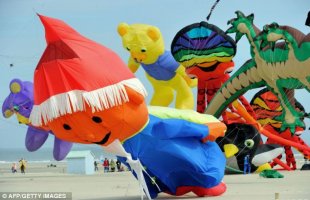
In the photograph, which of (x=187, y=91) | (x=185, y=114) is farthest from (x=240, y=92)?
(x=185, y=114)

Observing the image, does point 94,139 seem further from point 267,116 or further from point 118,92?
point 267,116

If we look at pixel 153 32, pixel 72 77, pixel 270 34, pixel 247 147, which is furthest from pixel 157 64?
pixel 72 77

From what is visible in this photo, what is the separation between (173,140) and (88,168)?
14.6m

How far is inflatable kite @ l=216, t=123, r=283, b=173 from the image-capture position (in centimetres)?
1778

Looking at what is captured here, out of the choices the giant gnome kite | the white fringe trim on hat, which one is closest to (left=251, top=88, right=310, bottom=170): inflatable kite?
the giant gnome kite

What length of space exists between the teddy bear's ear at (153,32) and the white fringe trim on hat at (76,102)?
7407 mm

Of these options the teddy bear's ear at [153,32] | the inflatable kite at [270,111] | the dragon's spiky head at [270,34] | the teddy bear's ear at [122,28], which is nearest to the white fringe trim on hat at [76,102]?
the dragon's spiky head at [270,34]

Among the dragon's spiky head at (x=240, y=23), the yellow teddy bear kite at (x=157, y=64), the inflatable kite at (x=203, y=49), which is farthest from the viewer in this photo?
the inflatable kite at (x=203, y=49)

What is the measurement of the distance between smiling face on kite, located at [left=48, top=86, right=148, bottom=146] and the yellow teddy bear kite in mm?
7102

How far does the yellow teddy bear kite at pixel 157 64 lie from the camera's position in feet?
50.8

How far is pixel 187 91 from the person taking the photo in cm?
1669

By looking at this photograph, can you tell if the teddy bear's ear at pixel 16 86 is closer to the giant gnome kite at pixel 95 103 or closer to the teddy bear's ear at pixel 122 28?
the teddy bear's ear at pixel 122 28

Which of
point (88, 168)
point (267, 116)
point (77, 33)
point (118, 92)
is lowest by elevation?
point (88, 168)

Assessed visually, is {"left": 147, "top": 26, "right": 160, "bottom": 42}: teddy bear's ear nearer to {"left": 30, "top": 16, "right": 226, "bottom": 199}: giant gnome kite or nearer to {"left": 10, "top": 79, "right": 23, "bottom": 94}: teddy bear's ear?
{"left": 10, "top": 79, "right": 23, "bottom": 94}: teddy bear's ear
